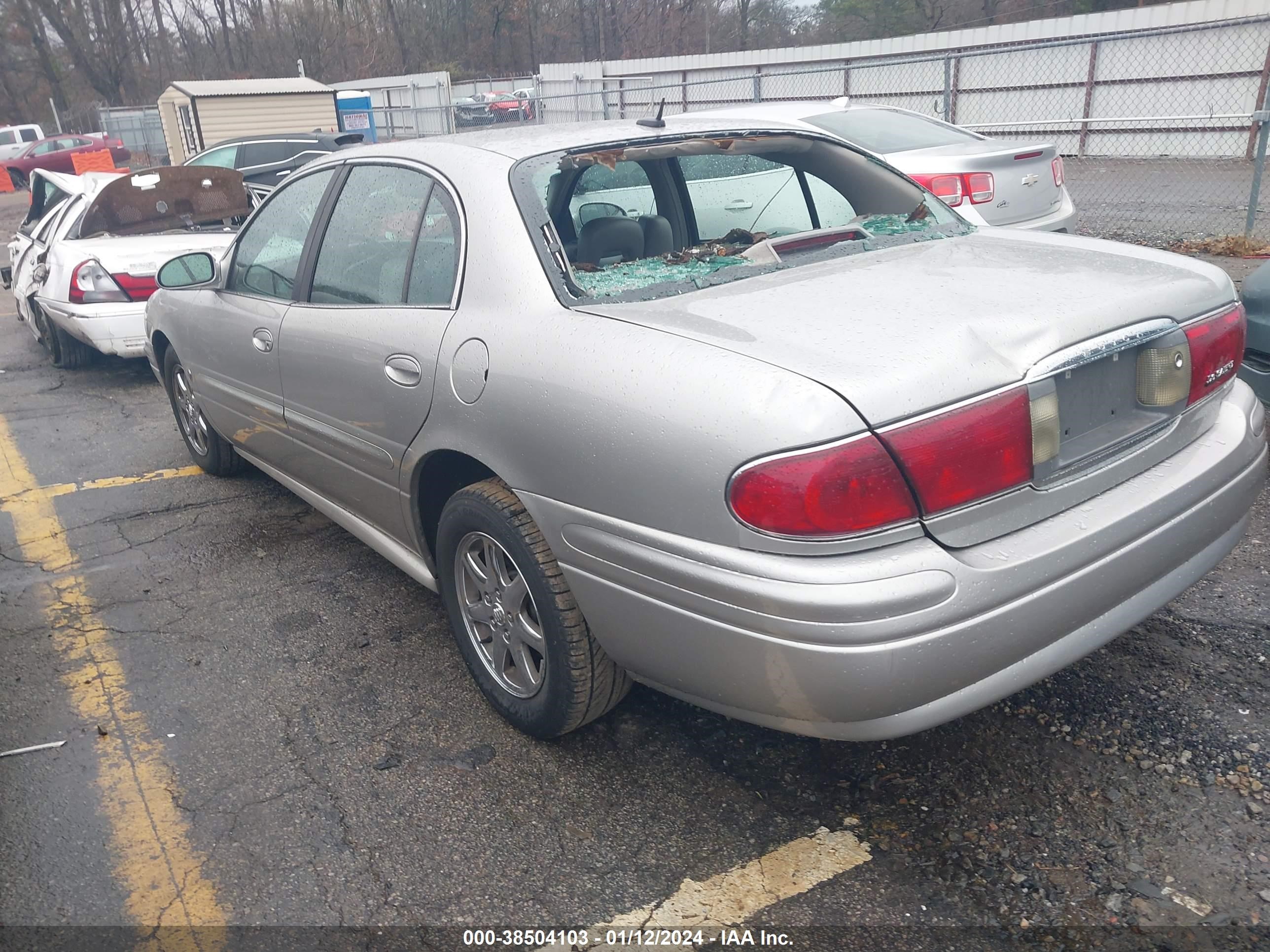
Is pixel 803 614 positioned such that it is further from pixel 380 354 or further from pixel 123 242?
pixel 123 242

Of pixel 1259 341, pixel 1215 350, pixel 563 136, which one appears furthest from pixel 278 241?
pixel 1259 341

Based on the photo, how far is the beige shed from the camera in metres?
21.2

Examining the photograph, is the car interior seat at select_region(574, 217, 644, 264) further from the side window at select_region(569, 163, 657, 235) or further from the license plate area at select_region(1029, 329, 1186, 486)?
the license plate area at select_region(1029, 329, 1186, 486)

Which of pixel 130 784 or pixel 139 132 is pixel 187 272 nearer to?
pixel 130 784

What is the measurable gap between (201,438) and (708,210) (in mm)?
3035

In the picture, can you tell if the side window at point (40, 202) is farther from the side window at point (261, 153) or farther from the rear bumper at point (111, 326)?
the side window at point (261, 153)

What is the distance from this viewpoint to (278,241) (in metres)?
3.81

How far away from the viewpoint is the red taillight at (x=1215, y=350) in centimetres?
248

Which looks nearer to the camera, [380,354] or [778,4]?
[380,354]

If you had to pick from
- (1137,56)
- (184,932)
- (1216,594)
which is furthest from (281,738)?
(1137,56)

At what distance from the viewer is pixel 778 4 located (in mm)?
47438

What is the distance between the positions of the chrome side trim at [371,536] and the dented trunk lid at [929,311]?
1.15 meters

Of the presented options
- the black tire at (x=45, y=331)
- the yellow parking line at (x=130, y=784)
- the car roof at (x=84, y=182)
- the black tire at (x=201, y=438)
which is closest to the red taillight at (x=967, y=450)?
the yellow parking line at (x=130, y=784)

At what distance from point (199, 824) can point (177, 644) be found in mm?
1113
